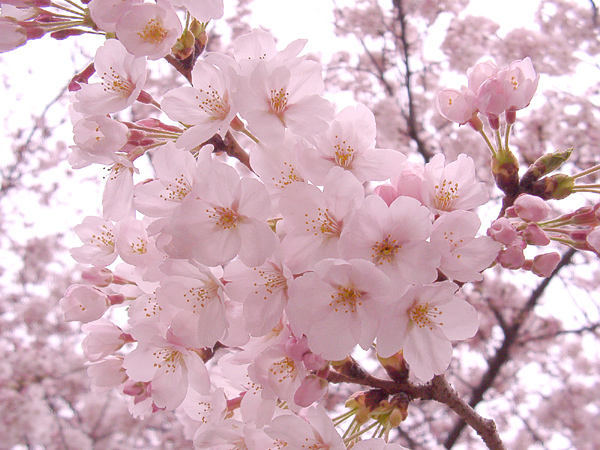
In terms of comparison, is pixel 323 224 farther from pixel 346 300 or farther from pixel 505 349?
pixel 505 349

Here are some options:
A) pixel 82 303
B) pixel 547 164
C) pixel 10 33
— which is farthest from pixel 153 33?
pixel 547 164

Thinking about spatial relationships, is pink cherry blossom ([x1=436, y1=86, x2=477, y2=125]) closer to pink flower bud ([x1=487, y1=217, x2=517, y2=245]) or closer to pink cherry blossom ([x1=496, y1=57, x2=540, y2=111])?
pink cherry blossom ([x1=496, y1=57, x2=540, y2=111])

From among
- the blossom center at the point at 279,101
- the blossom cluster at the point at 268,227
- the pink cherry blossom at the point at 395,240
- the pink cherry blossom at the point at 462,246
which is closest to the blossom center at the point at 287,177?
the blossom cluster at the point at 268,227

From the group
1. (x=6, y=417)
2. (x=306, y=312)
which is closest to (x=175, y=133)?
(x=306, y=312)

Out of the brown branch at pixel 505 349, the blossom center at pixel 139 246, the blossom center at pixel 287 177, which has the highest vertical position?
the blossom center at pixel 287 177

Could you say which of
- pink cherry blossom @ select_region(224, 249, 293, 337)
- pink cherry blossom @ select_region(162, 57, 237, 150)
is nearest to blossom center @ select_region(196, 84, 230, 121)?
pink cherry blossom @ select_region(162, 57, 237, 150)

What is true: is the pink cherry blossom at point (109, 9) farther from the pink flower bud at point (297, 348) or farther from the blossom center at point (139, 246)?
the pink flower bud at point (297, 348)

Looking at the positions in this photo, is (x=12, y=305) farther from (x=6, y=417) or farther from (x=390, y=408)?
(x=390, y=408)
